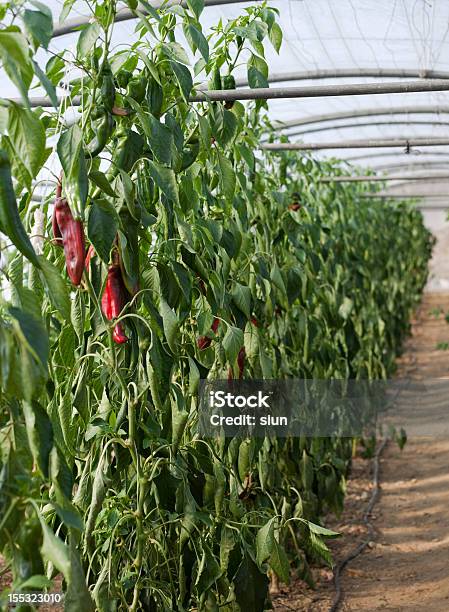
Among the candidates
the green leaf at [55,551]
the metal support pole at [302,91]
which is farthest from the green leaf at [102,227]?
the metal support pole at [302,91]

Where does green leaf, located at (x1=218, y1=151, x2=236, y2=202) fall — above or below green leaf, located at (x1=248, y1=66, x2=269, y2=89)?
below

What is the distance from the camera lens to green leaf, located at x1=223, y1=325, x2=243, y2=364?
219 centimetres

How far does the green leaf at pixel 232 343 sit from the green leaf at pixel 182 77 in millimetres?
620

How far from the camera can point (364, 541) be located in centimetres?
454

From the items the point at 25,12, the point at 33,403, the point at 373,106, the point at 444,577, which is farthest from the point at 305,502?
the point at 373,106

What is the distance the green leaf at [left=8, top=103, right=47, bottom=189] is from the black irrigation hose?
277 cm

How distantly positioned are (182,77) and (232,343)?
680 mm

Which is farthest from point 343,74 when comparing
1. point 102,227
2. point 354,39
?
point 102,227

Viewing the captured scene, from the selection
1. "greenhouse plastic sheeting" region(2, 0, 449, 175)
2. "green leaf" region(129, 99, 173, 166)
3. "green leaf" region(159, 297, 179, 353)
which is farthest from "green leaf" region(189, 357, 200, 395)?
"greenhouse plastic sheeting" region(2, 0, 449, 175)

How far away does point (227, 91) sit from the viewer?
94.1 inches

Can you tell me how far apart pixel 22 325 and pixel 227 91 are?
136 cm

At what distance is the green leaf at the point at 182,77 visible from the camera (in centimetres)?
189

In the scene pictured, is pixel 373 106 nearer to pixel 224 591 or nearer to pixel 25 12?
pixel 224 591

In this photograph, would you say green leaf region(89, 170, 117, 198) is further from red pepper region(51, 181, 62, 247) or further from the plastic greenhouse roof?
the plastic greenhouse roof
